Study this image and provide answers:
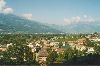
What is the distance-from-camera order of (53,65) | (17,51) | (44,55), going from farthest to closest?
(44,55) → (17,51) → (53,65)

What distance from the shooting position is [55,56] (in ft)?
100

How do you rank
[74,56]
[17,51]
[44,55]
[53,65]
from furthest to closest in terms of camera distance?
[44,55] → [74,56] → [17,51] → [53,65]

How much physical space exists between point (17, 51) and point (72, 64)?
18.2 ft

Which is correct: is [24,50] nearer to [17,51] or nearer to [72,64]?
[17,51]

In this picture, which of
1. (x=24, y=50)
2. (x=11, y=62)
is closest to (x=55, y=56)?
(x=24, y=50)

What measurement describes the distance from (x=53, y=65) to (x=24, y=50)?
407 centimetres

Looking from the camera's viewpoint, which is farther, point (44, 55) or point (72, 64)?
point (44, 55)

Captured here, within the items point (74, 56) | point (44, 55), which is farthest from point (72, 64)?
point (44, 55)

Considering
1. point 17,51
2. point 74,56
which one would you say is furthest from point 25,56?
point 74,56

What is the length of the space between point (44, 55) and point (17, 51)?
6783 mm

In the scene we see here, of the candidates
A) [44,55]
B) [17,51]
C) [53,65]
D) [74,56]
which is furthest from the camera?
[44,55]

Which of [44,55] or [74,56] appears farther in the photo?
[44,55]

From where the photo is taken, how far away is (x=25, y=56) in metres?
28.8

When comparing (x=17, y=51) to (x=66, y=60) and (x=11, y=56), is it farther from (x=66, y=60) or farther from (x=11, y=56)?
(x=66, y=60)
